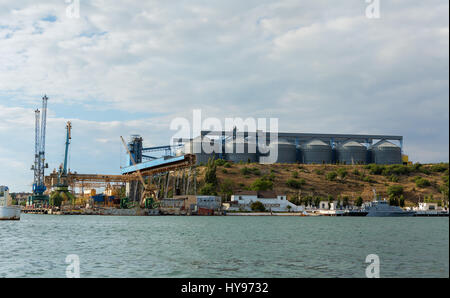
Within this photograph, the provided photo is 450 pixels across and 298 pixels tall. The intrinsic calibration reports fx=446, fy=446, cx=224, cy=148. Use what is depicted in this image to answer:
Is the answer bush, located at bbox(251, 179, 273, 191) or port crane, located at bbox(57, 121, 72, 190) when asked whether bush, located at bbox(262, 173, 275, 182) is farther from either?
port crane, located at bbox(57, 121, 72, 190)

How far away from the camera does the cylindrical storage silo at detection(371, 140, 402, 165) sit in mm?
171750

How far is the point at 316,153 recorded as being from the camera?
172125mm

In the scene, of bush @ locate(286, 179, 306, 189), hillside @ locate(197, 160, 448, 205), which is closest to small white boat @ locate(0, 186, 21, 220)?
hillside @ locate(197, 160, 448, 205)

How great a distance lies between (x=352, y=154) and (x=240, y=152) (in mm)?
43428

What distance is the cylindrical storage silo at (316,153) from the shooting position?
172000 millimetres

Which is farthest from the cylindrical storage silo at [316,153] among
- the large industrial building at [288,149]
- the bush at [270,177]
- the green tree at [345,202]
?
the green tree at [345,202]

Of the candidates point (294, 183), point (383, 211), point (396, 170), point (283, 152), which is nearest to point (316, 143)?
point (283, 152)

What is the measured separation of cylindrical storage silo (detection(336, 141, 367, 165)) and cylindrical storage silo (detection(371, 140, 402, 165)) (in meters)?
4.45

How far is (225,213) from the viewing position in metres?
114

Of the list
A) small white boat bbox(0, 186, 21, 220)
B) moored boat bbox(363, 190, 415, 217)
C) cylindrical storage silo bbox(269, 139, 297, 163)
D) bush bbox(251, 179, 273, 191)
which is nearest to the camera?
small white boat bbox(0, 186, 21, 220)

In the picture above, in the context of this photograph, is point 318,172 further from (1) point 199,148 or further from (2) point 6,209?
(2) point 6,209

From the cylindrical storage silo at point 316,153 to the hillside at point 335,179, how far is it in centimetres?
861
